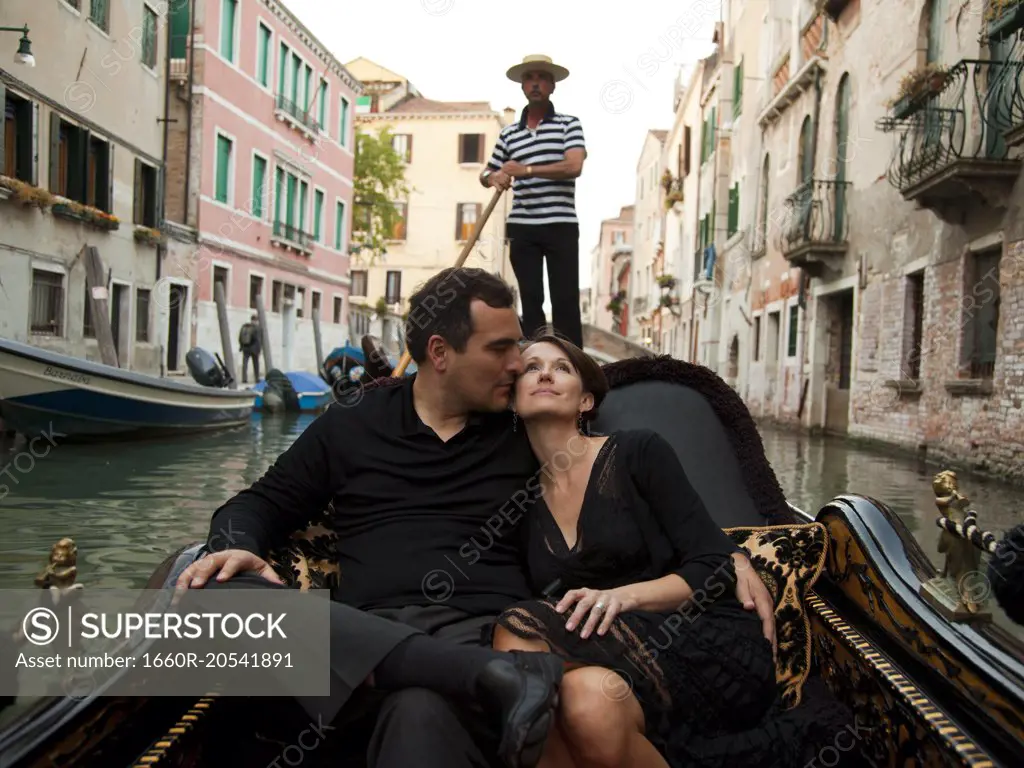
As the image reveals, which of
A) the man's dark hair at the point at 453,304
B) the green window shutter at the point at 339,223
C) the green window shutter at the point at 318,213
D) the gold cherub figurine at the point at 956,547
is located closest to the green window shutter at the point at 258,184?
the green window shutter at the point at 318,213

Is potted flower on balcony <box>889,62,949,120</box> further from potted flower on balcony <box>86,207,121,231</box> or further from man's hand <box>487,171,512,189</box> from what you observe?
potted flower on balcony <box>86,207,121,231</box>

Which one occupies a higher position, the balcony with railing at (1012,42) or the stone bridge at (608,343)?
the balcony with railing at (1012,42)

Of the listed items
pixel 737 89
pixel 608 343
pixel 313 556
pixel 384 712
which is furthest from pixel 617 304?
pixel 384 712

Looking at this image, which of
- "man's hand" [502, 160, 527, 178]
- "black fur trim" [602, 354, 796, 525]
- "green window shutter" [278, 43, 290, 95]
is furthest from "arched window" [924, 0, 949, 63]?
"green window shutter" [278, 43, 290, 95]

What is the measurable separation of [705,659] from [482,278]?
2.54ft

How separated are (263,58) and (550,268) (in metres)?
14.7

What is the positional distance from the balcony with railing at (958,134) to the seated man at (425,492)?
19.1 feet

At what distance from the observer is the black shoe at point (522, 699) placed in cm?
121

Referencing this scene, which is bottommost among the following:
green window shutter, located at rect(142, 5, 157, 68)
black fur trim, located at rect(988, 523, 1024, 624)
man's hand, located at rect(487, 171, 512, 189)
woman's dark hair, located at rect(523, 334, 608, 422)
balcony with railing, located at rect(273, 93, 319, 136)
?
black fur trim, located at rect(988, 523, 1024, 624)

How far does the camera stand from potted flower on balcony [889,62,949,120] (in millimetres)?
7520

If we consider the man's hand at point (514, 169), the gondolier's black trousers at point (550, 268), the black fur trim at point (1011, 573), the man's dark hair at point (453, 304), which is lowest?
the black fur trim at point (1011, 573)

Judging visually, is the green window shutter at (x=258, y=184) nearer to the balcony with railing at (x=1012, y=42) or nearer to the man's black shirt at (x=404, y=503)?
the balcony with railing at (x=1012, y=42)

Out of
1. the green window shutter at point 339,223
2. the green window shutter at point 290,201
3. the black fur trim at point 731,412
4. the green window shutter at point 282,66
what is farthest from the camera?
the green window shutter at point 339,223

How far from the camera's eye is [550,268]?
3.68 m
